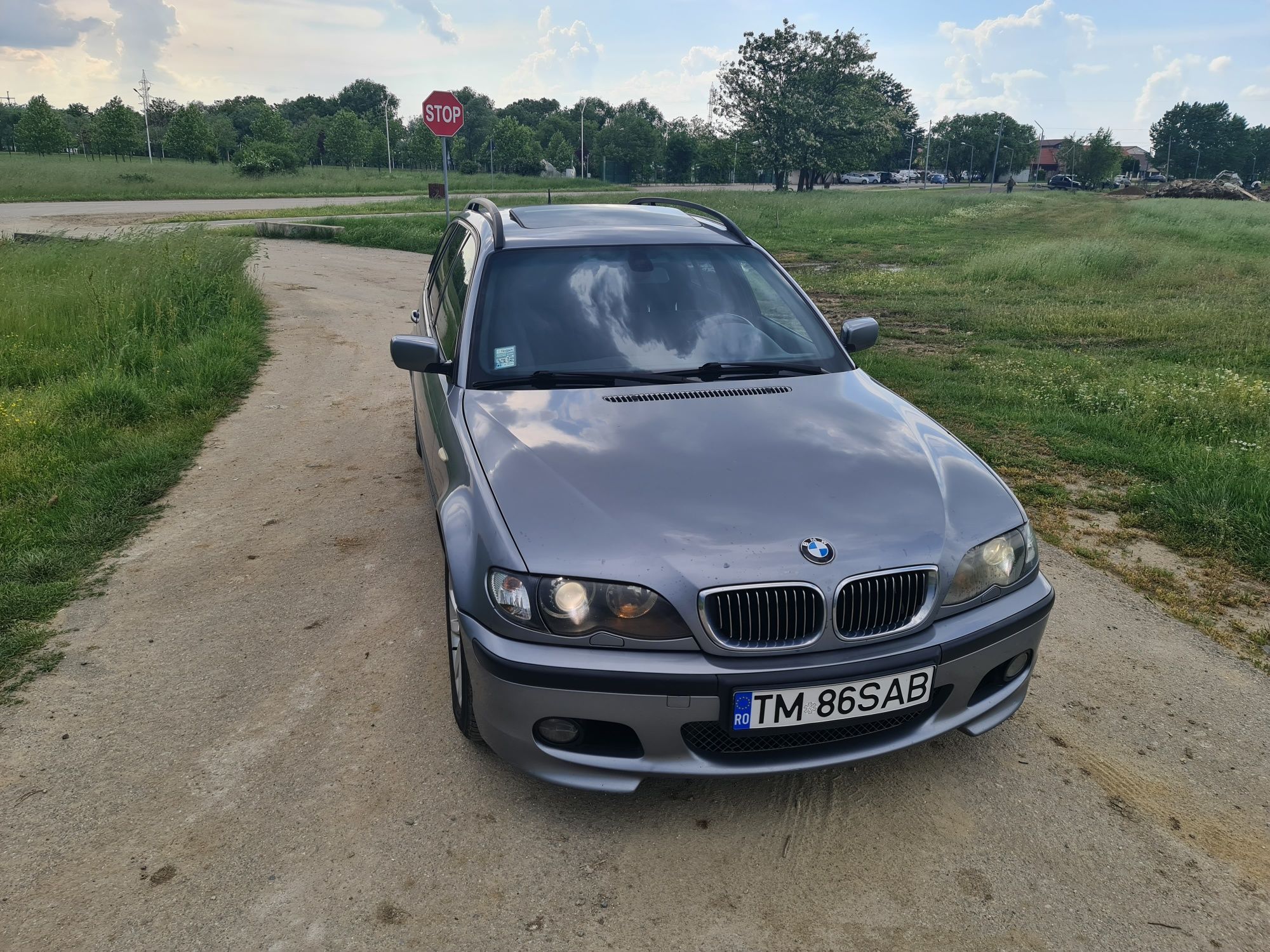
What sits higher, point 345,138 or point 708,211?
point 345,138

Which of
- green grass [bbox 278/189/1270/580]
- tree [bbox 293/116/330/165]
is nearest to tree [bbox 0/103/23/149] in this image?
tree [bbox 293/116/330/165]

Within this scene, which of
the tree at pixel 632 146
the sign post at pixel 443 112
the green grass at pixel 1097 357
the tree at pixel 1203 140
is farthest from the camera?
the tree at pixel 1203 140

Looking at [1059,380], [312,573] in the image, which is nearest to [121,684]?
[312,573]

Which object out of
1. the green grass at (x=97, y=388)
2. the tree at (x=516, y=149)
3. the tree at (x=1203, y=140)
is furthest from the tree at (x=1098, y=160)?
the green grass at (x=97, y=388)

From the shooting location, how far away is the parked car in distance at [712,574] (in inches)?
90.7

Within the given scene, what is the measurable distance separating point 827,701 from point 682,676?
0.40 m

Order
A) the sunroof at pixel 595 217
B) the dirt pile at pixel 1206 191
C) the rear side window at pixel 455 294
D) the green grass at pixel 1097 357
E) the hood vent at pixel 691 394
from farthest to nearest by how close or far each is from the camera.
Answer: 1. the dirt pile at pixel 1206 191
2. the green grass at pixel 1097 357
3. the sunroof at pixel 595 217
4. the rear side window at pixel 455 294
5. the hood vent at pixel 691 394

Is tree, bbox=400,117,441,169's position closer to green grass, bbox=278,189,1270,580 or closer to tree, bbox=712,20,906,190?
tree, bbox=712,20,906,190

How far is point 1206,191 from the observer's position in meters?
56.9

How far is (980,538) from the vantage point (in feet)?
8.51

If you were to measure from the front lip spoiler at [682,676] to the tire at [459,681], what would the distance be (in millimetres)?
288

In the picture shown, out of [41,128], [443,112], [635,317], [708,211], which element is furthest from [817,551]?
[41,128]

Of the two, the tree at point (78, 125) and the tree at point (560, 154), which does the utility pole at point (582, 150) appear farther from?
the tree at point (78, 125)

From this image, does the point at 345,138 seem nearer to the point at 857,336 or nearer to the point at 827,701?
the point at 857,336
